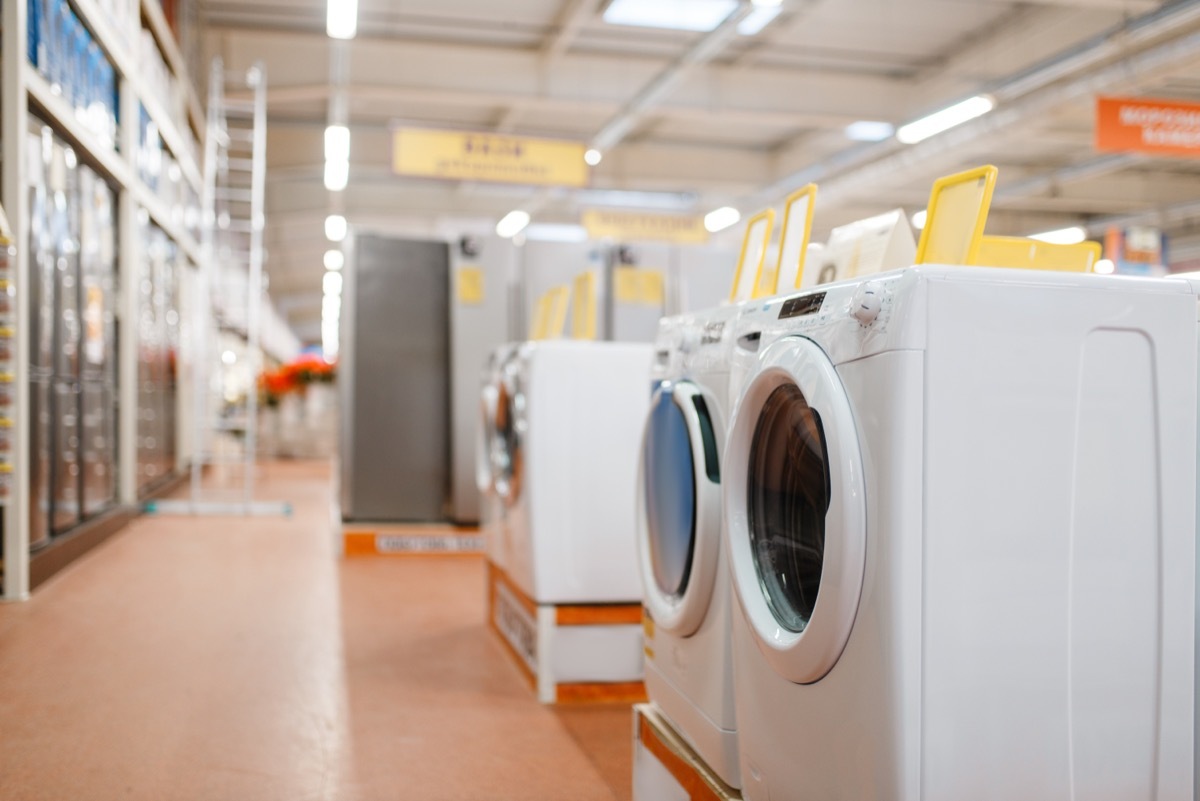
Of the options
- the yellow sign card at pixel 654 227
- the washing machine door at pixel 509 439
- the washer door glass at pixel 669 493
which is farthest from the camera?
the yellow sign card at pixel 654 227

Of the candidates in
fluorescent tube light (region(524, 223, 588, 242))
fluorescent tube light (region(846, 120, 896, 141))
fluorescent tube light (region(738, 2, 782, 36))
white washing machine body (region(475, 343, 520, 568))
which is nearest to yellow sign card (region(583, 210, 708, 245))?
fluorescent tube light (region(846, 120, 896, 141))

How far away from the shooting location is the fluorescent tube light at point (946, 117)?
8883 millimetres

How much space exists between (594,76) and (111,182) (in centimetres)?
590

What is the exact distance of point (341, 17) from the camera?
7.74 meters

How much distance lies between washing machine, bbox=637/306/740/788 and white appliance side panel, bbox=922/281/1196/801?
1.85 feet

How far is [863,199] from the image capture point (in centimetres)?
1583

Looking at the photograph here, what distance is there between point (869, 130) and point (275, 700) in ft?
36.4

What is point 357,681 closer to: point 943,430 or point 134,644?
point 134,644

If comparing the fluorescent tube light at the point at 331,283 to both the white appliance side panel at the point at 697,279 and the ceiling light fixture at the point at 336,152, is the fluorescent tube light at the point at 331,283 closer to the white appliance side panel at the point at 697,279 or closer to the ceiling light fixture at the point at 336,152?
the ceiling light fixture at the point at 336,152

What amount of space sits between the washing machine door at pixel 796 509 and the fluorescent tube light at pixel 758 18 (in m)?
7.47

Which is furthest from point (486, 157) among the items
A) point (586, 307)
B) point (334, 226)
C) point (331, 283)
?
point (331, 283)

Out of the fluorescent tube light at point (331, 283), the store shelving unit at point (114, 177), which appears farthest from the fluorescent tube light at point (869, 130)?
the fluorescent tube light at point (331, 283)

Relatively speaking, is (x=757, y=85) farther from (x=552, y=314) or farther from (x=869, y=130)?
(x=552, y=314)

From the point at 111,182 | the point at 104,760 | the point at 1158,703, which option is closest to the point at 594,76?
the point at 111,182
